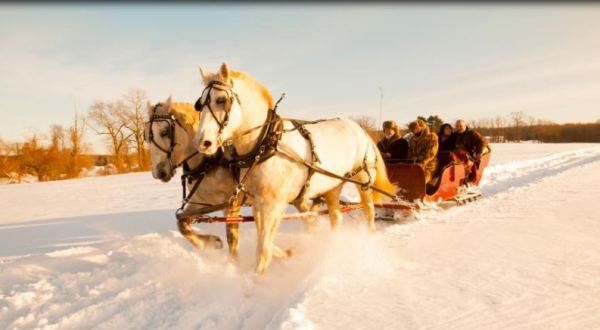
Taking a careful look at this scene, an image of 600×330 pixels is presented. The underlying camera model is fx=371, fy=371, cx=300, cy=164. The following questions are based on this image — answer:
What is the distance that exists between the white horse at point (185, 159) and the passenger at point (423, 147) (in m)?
3.15

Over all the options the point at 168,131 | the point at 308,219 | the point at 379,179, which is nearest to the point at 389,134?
the point at 379,179

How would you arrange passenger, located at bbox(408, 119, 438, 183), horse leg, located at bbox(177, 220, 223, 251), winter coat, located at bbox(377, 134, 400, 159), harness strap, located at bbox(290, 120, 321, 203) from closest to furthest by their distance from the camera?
harness strap, located at bbox(290, 120, 321, 203) → horse leg, located at bbox(177, 220, 223, 251) → passenger, located at bbox(408, 119, 438, 183) → winter coat, located at bbox(377, 134, 400, 159)

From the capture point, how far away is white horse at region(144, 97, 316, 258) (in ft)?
12.5

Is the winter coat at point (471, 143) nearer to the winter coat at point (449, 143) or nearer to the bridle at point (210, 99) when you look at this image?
the winter coat at point (449, 143)

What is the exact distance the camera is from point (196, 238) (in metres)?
3.84

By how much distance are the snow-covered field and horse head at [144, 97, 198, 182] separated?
101 cm

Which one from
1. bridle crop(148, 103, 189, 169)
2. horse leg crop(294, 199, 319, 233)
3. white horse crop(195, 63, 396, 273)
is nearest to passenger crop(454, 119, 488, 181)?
horse leg crop(294, 199, 319, 233)

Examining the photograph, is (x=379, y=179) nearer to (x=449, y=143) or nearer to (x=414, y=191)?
(x=414, y=191)

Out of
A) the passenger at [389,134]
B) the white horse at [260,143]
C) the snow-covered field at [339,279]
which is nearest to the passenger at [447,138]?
the passenger at [389,134]

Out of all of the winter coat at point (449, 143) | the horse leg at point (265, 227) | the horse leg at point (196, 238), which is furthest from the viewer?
the winter coat at point (449, 143)

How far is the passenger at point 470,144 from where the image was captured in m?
7.36

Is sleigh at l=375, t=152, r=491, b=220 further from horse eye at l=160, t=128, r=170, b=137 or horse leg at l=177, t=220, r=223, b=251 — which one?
horse eye at l=160, t=128, r=170, b=137

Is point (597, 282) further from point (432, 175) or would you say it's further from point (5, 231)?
point (5, 231)

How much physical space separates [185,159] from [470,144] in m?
5.85
